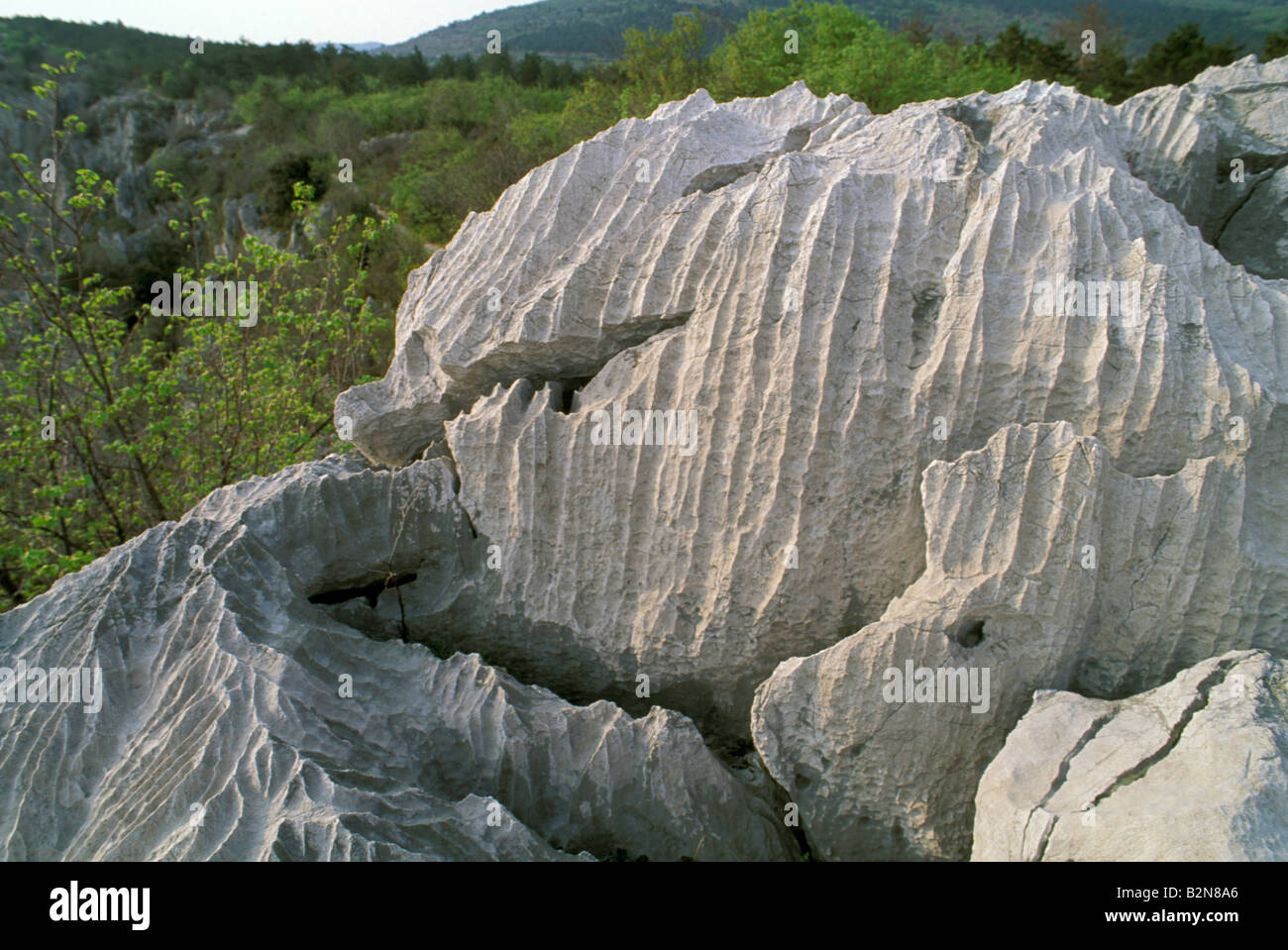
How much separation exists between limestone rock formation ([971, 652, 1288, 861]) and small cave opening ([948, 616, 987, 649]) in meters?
0.40

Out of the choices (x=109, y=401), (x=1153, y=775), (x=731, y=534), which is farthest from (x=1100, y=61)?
(x=109, y=401)

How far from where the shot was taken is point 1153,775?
11.1 feet

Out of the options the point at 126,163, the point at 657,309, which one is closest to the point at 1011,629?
the point at 657,309

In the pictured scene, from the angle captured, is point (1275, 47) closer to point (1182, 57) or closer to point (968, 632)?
point (1182, 57)

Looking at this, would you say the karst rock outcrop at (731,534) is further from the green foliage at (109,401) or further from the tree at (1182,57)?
the tree at (1182,57)

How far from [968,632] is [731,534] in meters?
1.39

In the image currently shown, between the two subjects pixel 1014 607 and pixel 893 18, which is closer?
pixel 1014 607

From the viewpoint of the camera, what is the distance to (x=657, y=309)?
198 inches

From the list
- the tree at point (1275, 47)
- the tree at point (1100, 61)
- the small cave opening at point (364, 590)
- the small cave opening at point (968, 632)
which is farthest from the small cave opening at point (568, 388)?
the tree at point (1275, 47)

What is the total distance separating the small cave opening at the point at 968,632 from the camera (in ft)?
13.7

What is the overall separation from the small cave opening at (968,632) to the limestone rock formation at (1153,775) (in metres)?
0.40

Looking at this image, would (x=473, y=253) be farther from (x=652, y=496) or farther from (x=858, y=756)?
(x=858, y=756)

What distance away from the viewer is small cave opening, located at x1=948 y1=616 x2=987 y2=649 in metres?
4.16

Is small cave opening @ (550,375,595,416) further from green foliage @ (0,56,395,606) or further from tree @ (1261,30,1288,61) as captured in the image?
tree @ (1261,30,1288,61)
